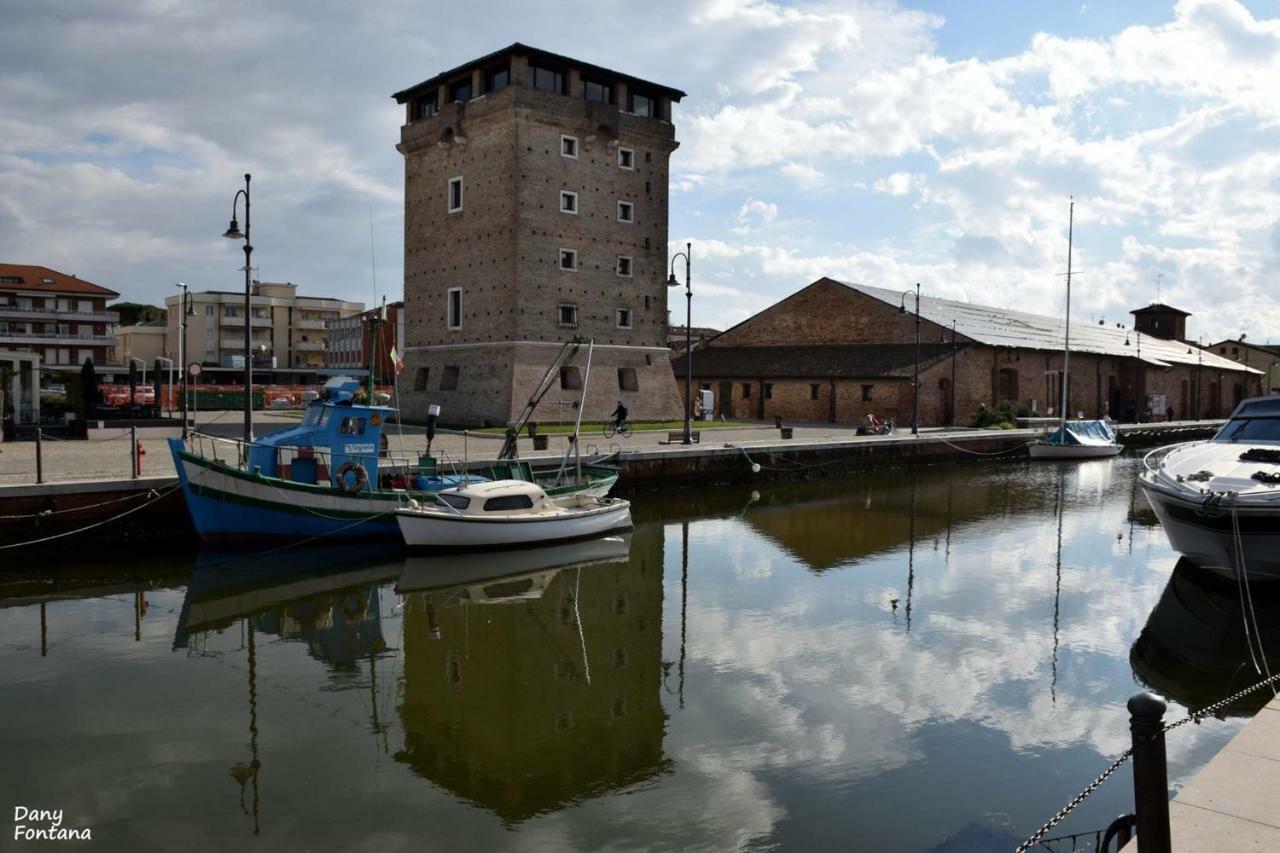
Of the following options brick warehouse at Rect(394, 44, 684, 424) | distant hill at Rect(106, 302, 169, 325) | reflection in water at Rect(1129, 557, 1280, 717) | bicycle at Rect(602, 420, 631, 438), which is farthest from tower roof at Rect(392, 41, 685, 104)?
distant hill at Rect(106, 302, 169, 325)

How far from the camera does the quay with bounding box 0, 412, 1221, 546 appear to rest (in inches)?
739

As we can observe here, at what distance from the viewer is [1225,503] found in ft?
50.1

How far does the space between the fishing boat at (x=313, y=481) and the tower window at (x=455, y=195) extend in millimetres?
24455

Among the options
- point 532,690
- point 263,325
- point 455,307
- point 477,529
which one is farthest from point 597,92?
point 263,325

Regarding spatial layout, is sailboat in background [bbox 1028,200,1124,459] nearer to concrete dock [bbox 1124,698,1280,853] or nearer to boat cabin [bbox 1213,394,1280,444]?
boat cabin [bbox 1213,394,1280,444]

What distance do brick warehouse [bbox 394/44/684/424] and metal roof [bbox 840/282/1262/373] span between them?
66.5 feet

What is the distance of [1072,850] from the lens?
7477 mm

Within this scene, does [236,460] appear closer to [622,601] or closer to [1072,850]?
[622,601]

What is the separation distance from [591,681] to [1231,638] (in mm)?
10431

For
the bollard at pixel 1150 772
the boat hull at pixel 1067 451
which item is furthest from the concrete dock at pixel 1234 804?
the boat hull at pixel 1067 451

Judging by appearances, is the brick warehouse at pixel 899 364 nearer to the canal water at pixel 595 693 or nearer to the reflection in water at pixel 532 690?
the canal water at pixel 595 693

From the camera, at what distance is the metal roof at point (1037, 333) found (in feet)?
194

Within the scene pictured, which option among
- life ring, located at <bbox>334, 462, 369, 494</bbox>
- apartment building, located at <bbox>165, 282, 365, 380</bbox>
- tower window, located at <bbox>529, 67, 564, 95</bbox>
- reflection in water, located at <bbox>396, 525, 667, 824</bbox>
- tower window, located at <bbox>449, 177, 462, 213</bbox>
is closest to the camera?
reflection in water, located at <bbox>396, 525, 667, 824</bbox>

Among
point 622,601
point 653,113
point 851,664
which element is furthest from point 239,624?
point 653,113
